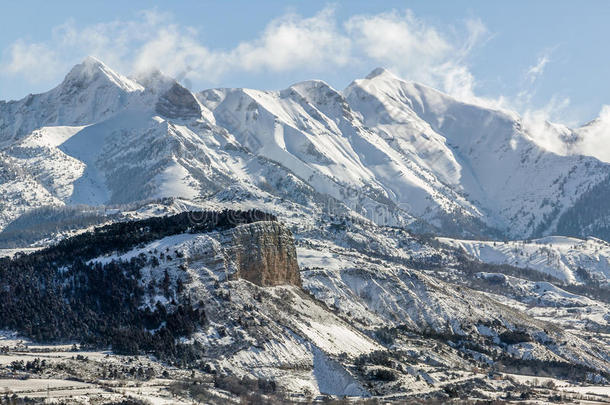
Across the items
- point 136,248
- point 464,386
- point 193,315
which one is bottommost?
point 464,386

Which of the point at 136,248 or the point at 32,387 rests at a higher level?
the point at 136,248

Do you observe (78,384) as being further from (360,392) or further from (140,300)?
(360,392)

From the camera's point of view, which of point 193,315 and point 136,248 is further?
point 136,248

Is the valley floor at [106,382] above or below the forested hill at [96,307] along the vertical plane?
below

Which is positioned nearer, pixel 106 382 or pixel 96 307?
pixel 106 382

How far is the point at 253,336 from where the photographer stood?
569 ft

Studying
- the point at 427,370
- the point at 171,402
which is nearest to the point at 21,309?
the point at 171,402

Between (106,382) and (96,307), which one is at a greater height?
(96,307)

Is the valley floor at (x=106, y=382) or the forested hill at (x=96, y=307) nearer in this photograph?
the valley floor at (x=106, y=382)

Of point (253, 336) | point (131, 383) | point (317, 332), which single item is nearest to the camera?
point (131, 383)

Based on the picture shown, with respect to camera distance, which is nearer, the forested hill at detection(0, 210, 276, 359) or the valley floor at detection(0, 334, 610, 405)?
the valley floor at detection(0, 334, 610, 405)

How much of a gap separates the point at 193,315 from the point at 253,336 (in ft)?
34.7

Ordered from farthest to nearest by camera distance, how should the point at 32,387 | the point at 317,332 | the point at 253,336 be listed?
the point at 317,332 < the point at 253,336 < the point at 32,387

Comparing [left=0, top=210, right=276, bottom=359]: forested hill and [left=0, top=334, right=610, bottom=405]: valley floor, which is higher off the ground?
[left=0, top=210, right=276, bottom=359]: forested hill
